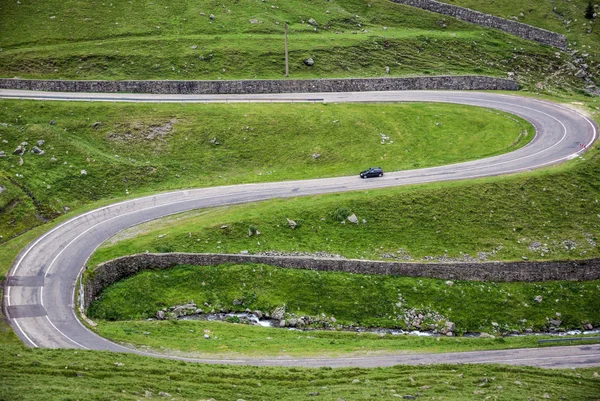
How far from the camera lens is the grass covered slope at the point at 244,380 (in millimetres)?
47812

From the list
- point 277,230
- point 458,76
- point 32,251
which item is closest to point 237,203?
point 277,230

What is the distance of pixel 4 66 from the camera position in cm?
11356

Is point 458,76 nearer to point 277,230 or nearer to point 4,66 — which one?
point 277,230

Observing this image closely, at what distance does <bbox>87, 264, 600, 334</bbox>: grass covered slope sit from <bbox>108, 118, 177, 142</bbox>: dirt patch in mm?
30580

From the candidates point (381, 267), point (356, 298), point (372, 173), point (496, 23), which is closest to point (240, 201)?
point (372, 173)

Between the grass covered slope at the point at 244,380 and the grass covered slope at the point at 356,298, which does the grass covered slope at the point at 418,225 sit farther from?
the grass covered slope at the point at 244,380

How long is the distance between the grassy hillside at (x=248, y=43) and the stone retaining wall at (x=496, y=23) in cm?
230

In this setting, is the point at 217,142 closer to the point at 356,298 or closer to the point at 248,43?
the point at 248,43

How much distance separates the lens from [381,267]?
7456 cm

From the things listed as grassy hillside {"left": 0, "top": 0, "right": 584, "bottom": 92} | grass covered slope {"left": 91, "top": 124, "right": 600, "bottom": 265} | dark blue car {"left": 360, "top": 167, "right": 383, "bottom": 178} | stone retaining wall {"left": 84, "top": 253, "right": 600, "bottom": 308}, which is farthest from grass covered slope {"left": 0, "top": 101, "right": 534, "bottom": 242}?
stone retaining wall {"left": 84, "top": 253, "right": 600, "bottom": 308}

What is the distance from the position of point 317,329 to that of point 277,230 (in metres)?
14.3

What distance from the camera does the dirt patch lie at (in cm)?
9656

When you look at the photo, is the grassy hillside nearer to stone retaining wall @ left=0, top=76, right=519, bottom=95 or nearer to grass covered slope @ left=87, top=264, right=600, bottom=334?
stone retaining wall @ left=0, top=76, right=519, bottom=95

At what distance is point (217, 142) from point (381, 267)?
113 feet
